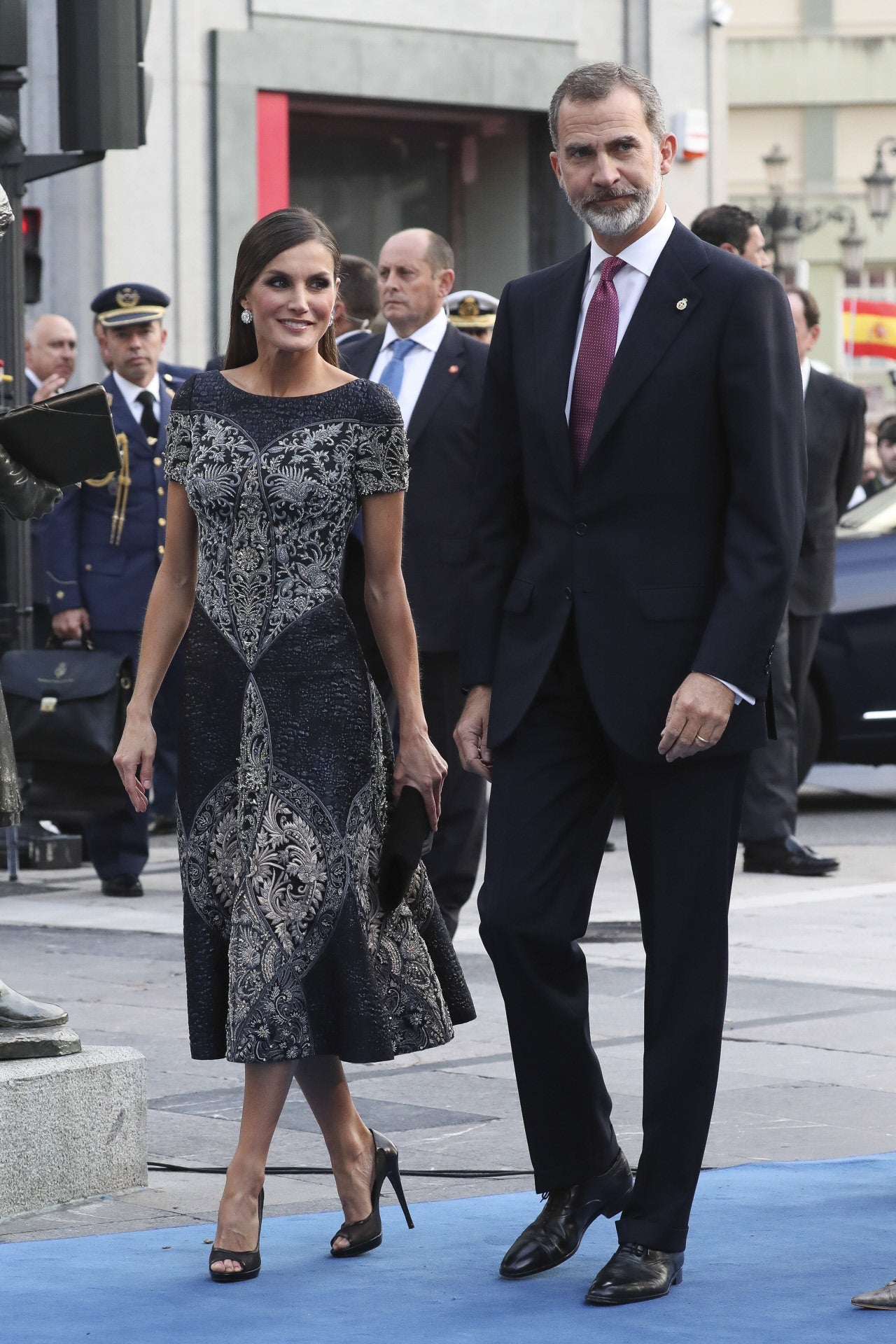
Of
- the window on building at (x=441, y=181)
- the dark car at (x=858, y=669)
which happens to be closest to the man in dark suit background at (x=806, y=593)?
the dark car at (x=858, y=669)

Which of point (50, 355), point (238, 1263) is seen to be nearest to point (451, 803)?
point (238, 1263)

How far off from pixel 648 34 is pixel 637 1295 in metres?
15.3

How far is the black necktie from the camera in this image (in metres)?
9.58

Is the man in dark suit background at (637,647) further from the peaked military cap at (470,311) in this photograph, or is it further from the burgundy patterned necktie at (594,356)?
the peaked military cap at (470,311)

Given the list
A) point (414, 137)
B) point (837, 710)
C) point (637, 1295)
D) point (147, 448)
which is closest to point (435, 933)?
point (637, 1295)

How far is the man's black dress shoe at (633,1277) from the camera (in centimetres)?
394

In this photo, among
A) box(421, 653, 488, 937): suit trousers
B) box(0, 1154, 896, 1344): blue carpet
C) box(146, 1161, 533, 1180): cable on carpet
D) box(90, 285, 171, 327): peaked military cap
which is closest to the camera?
box(0, 1154, 896, 1344): blue carpet

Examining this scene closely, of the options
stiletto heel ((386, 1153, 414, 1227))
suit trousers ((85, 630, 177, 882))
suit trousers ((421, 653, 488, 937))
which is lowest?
stiletto heel ((386, 1153, 414, 1227))

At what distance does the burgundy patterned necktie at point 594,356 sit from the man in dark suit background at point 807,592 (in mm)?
5065

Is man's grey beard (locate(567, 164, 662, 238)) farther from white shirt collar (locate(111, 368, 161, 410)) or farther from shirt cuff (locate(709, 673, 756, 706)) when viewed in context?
white shirt collar (locate(111, 368, 161, 410))

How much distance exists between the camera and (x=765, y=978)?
23.8 ft

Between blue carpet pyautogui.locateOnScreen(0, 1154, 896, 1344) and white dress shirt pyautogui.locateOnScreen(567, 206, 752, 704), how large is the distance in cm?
147

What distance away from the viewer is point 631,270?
164 inches

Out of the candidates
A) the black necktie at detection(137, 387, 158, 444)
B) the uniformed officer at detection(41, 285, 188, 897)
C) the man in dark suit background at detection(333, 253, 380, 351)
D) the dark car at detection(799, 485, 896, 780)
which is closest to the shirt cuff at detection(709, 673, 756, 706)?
the man in dark suit background at detection(333, 253, 380, 351)
